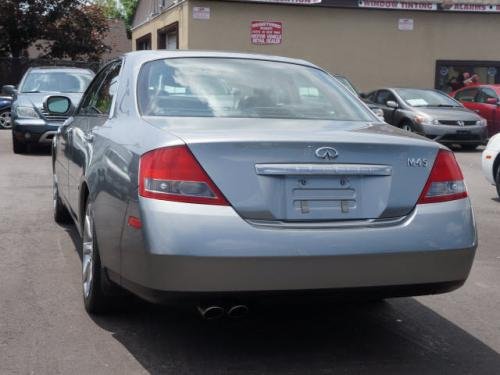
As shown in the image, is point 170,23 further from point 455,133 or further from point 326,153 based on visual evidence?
point 326,153

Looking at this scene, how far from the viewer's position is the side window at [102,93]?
5.03 meters

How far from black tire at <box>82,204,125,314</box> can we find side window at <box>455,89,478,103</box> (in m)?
16.0

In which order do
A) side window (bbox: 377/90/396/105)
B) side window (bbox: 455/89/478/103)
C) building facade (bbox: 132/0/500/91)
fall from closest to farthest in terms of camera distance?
side window (bbox: 377/90/396/105) → side window (bbox: 455/89/478/103) → building facade (bbox: 132/0/500/91)

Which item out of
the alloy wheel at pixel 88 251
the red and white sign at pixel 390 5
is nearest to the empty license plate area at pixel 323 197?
the alloy wheel at pixel 88 251

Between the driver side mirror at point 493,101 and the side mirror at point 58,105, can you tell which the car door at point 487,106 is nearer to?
the driver side mirror at point 493,101

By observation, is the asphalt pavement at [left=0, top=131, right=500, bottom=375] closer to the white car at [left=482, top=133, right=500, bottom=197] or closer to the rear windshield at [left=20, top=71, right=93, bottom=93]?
the white car at [left=482, top=133, right=500, bottom=197]


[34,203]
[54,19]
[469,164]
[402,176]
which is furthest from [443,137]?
[54,19]

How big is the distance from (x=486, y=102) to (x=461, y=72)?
6688 mm

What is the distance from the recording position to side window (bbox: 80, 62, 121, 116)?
5.03 metres

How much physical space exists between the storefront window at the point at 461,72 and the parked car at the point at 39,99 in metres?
13.5

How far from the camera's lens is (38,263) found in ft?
19.4

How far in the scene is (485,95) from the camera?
1847cm

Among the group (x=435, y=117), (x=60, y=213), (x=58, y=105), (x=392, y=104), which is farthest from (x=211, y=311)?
(x=392, y=104)

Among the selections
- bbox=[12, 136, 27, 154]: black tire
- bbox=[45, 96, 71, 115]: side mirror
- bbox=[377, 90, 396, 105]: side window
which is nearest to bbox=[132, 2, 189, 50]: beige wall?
bbox=[377, 90, 396, 105]: side window
